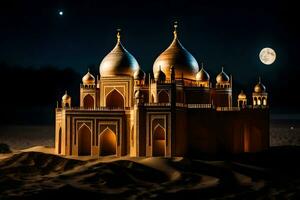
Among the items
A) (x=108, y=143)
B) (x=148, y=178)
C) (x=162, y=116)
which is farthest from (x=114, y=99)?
(x=148, y=178)

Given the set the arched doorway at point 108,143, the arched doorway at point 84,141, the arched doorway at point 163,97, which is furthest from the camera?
the arched doorway at point 84,141

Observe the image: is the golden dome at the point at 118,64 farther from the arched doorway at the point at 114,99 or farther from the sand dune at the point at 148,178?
the sand dune at the point at 148,178

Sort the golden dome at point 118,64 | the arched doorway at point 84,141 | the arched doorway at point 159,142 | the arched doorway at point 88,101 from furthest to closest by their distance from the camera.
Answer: the arched doorway at point 88,101 → the golden dome at point 118,64 → the arched doorway at point 84,141 → the arched doorway at point 159,142

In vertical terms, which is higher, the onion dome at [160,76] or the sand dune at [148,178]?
the onion dome at [160,76]

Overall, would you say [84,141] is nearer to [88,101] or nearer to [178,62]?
[88,101]

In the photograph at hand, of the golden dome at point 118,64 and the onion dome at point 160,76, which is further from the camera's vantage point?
the golden dome at point 118,64

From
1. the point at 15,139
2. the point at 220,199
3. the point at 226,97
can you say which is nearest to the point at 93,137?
the point at 226,97

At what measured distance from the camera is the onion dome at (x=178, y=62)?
3669 cm

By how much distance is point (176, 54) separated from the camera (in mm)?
37312

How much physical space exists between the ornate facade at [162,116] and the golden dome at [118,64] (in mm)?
76

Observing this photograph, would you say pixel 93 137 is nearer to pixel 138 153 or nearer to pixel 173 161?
pixel 138 153

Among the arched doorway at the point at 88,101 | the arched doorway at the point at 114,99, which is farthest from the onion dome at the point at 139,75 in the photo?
the arched doorway at the point at 88,101

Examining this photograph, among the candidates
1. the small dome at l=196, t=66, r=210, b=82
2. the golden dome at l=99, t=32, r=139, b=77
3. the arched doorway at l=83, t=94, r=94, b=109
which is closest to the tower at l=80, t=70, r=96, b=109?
the arched doorway at l=83, t=94, r=94, b=109

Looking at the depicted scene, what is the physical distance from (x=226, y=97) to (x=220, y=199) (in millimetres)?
16376
